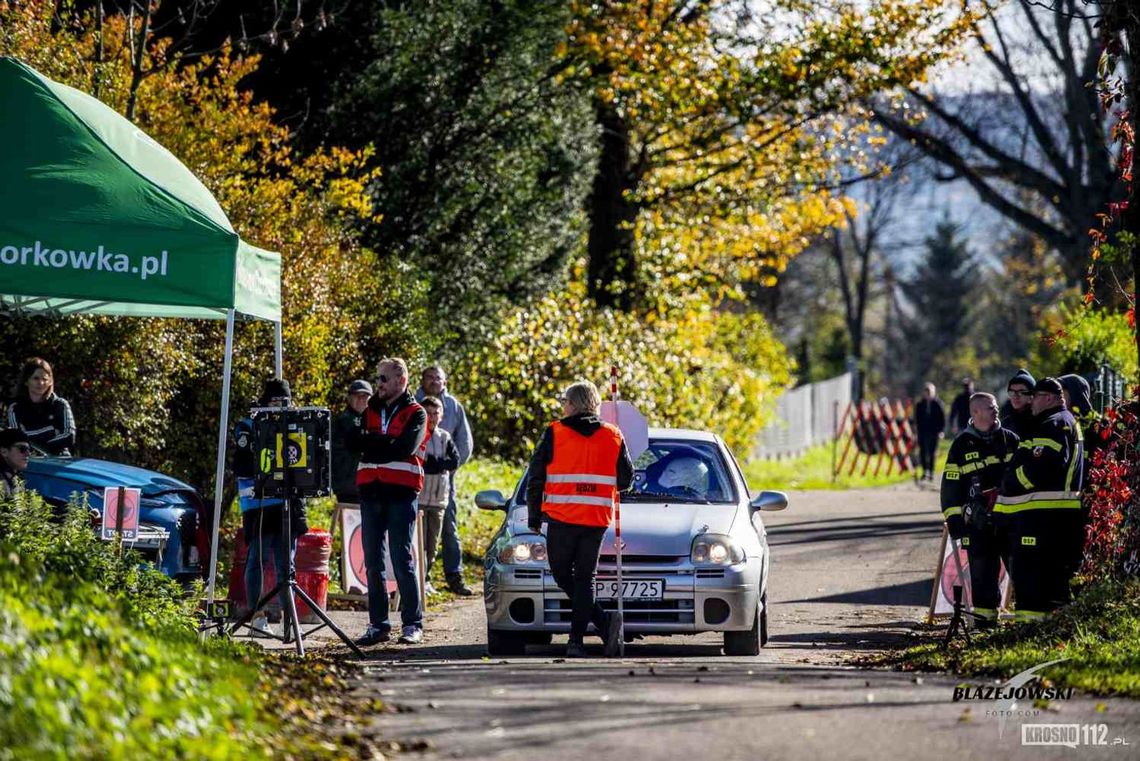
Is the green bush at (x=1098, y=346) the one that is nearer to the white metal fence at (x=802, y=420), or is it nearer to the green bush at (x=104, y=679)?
the green bush at (x=104, y=679)

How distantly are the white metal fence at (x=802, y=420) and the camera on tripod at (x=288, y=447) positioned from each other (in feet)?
98.6

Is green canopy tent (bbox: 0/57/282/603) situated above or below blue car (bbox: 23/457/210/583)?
above

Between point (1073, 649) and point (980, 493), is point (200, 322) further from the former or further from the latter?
point (1073, 649)

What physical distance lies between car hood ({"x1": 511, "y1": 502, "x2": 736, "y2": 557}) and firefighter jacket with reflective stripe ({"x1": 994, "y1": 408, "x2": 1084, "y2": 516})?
2115 mm

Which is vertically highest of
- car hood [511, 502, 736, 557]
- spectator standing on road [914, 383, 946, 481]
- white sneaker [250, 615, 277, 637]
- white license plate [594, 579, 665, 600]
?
spectator standing on road [914, 383, 946, 481]

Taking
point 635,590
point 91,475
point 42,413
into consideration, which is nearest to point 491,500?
point 635,590

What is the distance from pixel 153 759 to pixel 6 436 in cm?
641

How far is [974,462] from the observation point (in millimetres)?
13141

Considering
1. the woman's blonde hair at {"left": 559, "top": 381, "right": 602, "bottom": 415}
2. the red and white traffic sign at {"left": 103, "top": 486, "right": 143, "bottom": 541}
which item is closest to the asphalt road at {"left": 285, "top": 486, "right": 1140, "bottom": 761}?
the woman's blonde hair at {"left": 559, "top": 381, "right": 602, "bottom": 415}

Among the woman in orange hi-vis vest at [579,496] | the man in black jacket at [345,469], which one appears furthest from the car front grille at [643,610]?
the man in black jacket at [345,469]

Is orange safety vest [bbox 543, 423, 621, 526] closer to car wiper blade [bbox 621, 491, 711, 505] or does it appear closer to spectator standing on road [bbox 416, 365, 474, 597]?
car wiper blade [bbox 621, 491, 711, 505]

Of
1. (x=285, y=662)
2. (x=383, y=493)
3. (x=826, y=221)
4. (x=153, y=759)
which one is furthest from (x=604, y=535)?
(x=826, y=221)

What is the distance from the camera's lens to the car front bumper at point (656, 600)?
1141cm

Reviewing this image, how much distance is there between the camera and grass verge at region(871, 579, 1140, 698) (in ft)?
30.3
